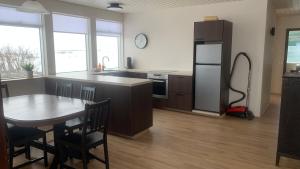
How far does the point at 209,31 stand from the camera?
469 centimetres

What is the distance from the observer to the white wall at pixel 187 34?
4758 millimetres

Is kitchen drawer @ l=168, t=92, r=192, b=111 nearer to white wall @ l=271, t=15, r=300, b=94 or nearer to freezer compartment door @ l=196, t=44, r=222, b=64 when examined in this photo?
freezer compartment door @ l=196, t=44, r=222, b=64

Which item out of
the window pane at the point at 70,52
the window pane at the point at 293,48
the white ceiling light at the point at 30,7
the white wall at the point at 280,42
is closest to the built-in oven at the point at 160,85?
the window pane at the point at 70,52

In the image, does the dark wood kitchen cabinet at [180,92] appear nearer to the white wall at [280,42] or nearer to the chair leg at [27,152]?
the chair leg at [27,152]

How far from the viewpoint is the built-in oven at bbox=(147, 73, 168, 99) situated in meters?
5.46

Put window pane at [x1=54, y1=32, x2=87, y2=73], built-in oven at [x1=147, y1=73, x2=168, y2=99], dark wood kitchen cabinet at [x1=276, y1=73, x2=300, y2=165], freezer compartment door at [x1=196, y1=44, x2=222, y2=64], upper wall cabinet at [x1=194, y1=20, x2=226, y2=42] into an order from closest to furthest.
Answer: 1. dark wood kitchen cabinet at [x1=276, y1=73, x2=300, y2=165]
2. upper wall cabinet at [x1=194, y1=20, x2=226, y2=42]
3. freezer compartment door at [x1=196, y1=44, x2=222, y2=64]
4. window pane at [x1=54, y1=32, x2=87, y2=73]
5. built-in oven at [x1=147, y1=73, x2=168, y2=99]

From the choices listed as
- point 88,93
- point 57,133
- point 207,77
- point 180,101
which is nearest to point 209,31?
point 207,77

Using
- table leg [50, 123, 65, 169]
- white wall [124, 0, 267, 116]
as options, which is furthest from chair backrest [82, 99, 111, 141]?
white wall [124, 0, 267, 116]

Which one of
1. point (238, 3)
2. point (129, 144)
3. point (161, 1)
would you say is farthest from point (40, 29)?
point (238, 3)

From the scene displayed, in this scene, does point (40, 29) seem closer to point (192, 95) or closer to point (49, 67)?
point (49, 67)

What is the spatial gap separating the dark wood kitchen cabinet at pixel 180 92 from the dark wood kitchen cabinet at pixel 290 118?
2410 millimetres

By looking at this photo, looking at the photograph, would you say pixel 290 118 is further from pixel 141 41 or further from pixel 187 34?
pixel 141 41

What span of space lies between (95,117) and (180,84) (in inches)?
120

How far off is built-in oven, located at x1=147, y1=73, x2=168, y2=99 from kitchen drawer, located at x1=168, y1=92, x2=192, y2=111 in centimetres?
18
